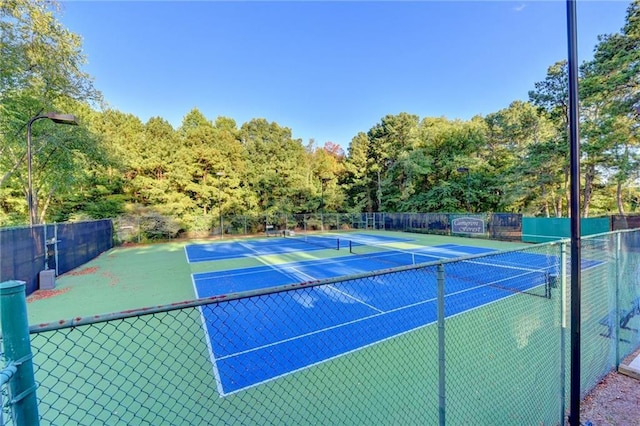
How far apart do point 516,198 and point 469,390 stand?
26.4 m

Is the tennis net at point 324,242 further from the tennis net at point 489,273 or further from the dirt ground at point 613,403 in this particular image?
the dirt ground at point 613,403

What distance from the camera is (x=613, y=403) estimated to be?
336 centimetres

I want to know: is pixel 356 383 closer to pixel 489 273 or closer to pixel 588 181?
pixel 489 273

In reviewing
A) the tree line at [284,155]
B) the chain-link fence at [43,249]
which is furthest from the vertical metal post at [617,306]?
the tree line at [284,155]

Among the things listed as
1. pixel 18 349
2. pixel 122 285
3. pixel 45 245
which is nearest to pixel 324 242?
pixel 122 285

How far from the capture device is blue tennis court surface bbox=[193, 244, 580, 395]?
4.84m

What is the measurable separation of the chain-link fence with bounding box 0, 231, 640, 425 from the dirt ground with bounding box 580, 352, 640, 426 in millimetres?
147

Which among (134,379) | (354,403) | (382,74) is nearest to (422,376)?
(354,403)

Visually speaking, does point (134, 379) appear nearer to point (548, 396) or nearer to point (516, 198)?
point (548, 396)

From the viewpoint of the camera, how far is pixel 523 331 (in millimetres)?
5176

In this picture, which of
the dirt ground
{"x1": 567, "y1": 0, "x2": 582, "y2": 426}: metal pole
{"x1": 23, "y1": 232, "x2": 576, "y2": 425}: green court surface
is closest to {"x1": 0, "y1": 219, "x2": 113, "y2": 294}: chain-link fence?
{"x1": 23, "y1": 232, "x2": 576, "y2": 425}: green court surface

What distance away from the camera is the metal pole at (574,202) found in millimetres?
2561

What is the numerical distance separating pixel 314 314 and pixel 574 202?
585 cm

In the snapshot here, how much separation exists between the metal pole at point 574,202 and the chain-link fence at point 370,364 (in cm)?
52
